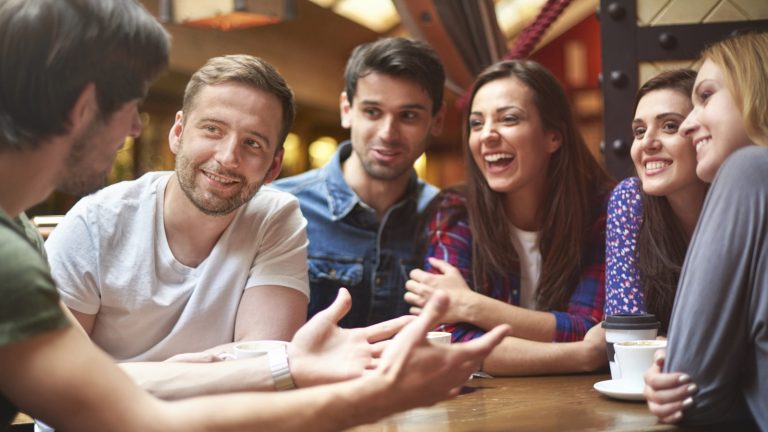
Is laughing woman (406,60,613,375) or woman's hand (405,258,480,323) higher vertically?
laughing woman (406,60,613,375)

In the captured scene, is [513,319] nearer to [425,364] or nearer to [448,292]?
[448,292]

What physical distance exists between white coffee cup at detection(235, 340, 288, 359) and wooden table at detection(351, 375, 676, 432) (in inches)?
9.7

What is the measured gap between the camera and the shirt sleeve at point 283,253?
2176mm

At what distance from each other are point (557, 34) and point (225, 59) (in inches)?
389

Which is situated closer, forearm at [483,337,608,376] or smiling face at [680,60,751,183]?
smiling face at [680,60,751,183]

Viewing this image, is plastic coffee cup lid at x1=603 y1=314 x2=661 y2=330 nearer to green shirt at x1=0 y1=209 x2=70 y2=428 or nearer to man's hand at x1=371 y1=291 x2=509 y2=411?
man's hand at x1=371 y1=291 x2=509 y2=411

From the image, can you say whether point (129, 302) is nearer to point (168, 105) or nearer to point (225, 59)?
point (225, 59)

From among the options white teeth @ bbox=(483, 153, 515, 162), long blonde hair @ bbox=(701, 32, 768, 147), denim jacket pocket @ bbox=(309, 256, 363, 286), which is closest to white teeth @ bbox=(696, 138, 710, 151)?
long blonde hair @ bbox=(701, 32, 768, 147)

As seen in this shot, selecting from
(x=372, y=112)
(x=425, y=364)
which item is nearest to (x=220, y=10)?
(x=372, y=112)

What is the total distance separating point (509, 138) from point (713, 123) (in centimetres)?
97

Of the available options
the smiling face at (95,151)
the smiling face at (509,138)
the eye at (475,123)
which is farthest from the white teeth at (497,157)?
the smiling face at (95,151)

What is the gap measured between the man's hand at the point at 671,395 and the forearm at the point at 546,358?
1.83 ft

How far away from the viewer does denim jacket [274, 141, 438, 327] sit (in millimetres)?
2836

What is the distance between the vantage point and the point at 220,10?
7.01 feet
